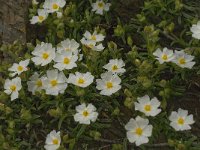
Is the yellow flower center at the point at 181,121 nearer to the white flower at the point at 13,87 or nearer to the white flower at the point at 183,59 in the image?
the white flower at the point at 183,59

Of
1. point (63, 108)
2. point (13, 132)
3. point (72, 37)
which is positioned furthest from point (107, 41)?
point (13, 132)

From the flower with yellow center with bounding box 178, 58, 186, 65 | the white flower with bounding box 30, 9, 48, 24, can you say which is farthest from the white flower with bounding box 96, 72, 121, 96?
the white flower with bounding box 30, 9, 48, 24

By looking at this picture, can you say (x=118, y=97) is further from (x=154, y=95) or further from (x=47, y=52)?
(x=47, y=52)

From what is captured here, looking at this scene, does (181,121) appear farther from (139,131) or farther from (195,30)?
(195,30)

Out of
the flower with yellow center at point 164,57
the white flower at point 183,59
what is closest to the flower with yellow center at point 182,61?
the white flower at point 183,59

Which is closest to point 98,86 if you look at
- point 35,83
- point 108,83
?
point 108,83

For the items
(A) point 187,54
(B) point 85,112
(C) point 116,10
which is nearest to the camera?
(B) point 85,112
